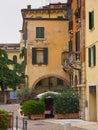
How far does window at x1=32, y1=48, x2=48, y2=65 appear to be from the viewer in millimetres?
51750

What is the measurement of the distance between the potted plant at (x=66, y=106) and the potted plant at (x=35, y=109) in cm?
127

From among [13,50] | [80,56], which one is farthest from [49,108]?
[13,50]

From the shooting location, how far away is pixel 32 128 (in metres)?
28.9

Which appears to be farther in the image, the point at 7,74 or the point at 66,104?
the point at 7,74

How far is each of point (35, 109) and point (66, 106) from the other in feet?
8.88

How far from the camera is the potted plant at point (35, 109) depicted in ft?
123

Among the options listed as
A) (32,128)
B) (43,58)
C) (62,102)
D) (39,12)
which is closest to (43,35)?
(43,58)

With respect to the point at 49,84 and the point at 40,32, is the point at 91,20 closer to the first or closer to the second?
the point at 40,32

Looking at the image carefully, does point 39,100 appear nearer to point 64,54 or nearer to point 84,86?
point 84,86

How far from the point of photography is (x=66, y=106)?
37.7 metres

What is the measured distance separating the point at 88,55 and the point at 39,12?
28.9m

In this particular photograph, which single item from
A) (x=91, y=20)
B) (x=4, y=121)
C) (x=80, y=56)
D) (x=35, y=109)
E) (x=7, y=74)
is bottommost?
(x=4, y=121)

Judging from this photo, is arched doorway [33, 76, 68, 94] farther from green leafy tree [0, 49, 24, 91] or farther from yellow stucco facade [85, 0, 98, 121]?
yellow stucco facade [85, 0, 98, 121]

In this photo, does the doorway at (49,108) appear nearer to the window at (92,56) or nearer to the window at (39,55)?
the window at (92,56)
